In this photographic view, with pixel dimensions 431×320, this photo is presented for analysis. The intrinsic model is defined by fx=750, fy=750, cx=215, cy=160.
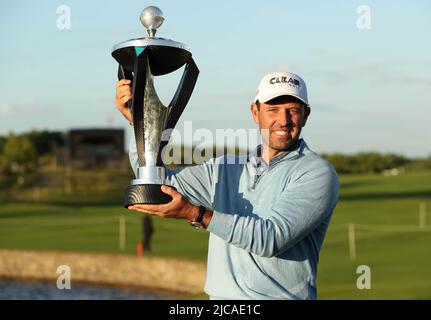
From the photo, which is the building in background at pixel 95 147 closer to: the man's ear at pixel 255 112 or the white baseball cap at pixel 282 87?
the man's ear at pixel 255 112

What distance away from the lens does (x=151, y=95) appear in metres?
3.25

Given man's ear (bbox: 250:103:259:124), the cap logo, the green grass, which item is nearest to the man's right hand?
man's ear (bbox: 250:103:259:124)

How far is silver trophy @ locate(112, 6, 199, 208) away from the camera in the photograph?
10.5 ft

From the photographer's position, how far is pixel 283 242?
2848 millimetres

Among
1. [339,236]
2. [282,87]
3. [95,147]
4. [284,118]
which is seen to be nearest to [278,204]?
[284,118]

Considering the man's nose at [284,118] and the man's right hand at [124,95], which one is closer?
the man's nose at [284,118]

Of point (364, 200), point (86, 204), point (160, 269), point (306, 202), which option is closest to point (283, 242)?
point (306, 202)

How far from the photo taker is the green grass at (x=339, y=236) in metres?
12.4

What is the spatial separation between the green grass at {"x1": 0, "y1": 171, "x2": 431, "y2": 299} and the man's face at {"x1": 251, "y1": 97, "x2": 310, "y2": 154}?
7234 mm

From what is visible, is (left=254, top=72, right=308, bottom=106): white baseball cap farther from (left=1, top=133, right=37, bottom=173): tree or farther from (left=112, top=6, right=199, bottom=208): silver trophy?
(left=1, top=133, right=37, bottom=173): tree

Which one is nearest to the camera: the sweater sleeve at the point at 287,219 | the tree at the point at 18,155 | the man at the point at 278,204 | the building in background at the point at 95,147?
the sweater sleeve at the point at 287,219

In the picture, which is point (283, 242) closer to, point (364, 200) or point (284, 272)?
point (284, 272)

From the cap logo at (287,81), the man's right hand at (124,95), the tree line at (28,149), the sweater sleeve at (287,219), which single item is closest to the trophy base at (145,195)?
the sweater sleeve at (287,219)

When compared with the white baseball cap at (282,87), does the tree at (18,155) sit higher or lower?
higher
